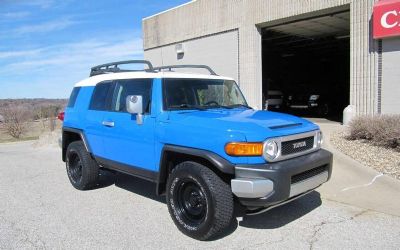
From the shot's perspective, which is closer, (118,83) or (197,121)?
(197,121)

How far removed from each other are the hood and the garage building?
8.59 metres

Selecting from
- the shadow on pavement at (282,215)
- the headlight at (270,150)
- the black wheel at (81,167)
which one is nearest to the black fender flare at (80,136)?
the black wheel at (81,167)

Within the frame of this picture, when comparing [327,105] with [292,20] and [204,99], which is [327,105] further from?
[204,99]

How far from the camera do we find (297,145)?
16.1ft

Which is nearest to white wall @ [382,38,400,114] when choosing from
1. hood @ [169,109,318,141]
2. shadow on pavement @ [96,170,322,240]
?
shadow on pavement @ [96,170,322,240]

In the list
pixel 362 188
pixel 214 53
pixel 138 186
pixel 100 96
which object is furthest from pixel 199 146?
pixel 214 53

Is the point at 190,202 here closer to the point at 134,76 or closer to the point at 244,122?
the point at 244,122

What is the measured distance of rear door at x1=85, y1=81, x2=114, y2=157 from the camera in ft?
21.0

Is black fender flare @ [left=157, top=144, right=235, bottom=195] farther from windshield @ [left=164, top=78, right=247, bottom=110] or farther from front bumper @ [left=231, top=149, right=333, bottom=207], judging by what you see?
windshield @ [left=164, top=78, right=247, bottom=110]

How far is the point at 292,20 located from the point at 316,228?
1236 cm

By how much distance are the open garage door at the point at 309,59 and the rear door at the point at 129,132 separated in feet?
37.3

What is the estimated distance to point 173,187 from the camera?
500 cm

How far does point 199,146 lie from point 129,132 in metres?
1.44

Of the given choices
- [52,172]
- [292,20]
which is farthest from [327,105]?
[52,172]
